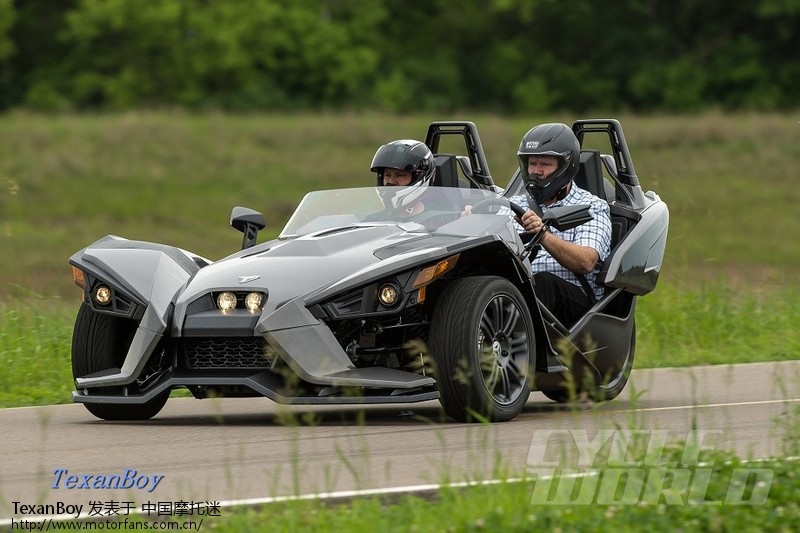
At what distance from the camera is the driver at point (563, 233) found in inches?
393

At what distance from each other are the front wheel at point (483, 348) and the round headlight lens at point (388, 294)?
243 millimetres

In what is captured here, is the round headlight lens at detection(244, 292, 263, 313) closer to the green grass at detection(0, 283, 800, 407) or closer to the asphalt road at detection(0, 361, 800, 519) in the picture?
the asphalt road at detection(0, 361, 800, 519)

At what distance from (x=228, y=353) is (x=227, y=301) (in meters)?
0.27

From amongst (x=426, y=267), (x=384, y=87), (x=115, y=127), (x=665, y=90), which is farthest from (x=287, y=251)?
(x=665, y=90)

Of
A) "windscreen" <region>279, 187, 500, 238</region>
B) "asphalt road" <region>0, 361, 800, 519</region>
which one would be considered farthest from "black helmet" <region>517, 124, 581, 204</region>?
"asphalt road" <region>0, 361, 800, 519</region>

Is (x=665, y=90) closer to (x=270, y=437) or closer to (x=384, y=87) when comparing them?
(x=384, y=87)

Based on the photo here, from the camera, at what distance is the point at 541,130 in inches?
411

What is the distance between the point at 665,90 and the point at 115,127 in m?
17.9

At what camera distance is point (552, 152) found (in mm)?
10320

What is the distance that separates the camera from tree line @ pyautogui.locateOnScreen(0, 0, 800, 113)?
1790 inches

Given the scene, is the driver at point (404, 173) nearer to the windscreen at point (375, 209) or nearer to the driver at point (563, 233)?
the windscreen at point (375, 209)

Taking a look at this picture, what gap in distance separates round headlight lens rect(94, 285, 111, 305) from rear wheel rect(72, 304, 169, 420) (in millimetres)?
168

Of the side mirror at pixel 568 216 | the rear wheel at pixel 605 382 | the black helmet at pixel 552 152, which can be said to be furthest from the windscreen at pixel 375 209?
the rear wheel at pixel 605 382

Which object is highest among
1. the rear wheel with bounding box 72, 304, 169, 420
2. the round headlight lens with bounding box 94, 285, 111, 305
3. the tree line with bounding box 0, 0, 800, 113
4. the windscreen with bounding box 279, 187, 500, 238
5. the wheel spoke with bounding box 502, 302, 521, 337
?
the tree line with bounding box 0, 0, 800, 113
